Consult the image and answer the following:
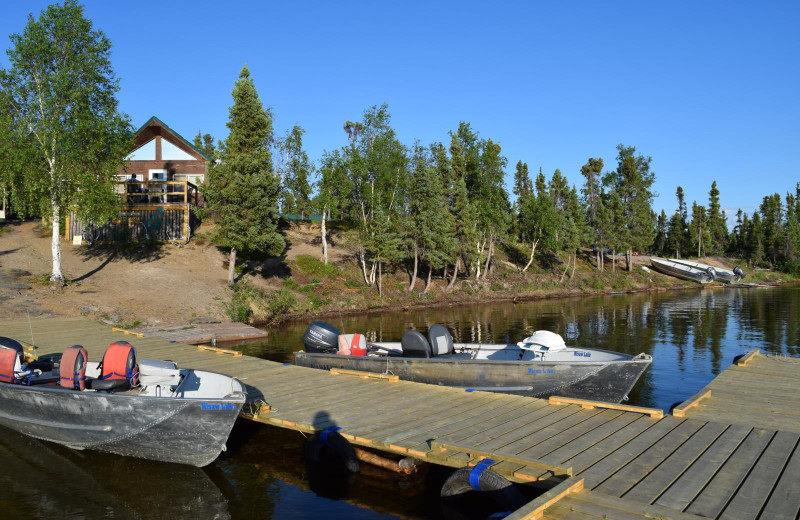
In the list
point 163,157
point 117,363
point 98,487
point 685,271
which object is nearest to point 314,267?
point 163,157

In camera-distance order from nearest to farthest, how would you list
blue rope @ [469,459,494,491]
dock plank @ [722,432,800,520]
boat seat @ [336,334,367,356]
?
dock plank @ [722,432,800,520], blue rope @ [469,459,494,491], boat seat @ [336,334,367,356]

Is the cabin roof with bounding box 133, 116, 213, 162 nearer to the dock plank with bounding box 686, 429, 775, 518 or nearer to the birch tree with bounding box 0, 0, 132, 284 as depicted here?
the birch tree with bounding box 0, 0, 132, 284

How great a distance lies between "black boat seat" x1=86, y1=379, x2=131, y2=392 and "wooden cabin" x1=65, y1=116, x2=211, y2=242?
29.6 meters

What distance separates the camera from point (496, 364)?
14453 mm

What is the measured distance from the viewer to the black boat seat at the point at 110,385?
11.7 metres

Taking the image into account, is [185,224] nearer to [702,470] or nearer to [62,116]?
[62,116]

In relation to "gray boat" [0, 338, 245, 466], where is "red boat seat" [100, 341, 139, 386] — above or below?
above

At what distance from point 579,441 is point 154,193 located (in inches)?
1643

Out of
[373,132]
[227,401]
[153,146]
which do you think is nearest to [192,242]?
[153,146]

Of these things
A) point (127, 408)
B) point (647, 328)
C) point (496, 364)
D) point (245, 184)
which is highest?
point (245, 184)

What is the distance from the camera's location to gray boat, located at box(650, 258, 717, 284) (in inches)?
2852

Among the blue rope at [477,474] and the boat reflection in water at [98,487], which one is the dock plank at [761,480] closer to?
the blue rope at [477,474]

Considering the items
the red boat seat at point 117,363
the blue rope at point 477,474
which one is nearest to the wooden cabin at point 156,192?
the red boat seat at point 117,363

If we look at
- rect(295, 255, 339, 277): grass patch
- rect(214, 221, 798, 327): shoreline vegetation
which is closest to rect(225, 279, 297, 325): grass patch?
→ rect(214, 221, 798, 327): shoreline vegetation
